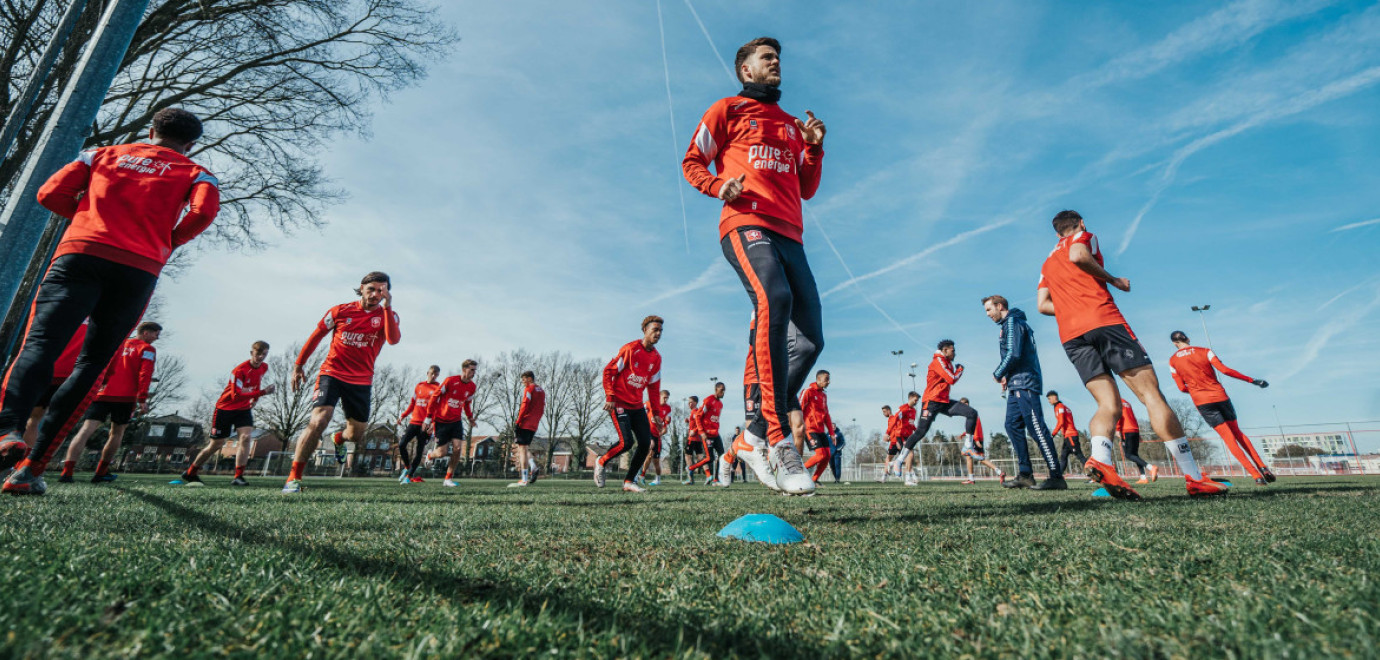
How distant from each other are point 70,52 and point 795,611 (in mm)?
9674

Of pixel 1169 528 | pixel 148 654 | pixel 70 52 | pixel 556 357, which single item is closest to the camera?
pixel 148 654

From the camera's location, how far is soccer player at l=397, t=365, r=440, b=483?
1335 centimetres

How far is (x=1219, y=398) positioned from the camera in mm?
9094

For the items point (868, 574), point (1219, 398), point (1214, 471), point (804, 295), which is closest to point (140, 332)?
point (804, 295)

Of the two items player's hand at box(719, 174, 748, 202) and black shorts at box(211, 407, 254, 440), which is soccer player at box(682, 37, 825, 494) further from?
black shorts at box(211, 407, 254, 440)

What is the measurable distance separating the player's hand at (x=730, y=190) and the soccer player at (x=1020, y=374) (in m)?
5.98

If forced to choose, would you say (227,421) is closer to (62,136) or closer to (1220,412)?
(62,136)

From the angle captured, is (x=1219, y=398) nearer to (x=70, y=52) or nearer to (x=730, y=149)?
(x=730, y=149)

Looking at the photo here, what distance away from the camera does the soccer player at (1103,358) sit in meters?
4.89

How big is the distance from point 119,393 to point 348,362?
11.0 ft

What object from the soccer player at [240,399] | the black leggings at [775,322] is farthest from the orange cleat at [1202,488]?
the soccer player at [240,399]

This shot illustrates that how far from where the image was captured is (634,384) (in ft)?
31.0

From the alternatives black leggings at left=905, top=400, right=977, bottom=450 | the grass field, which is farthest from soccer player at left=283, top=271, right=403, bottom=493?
black leggings at left=905, top=400, right=977, bottom=450

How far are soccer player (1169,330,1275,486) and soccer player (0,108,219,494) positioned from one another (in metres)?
12.4
